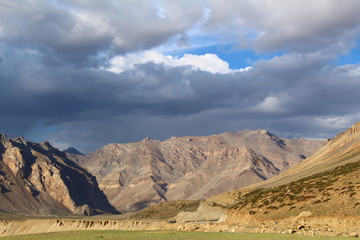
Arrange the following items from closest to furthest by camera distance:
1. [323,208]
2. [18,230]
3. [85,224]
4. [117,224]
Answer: [323,208], [117,224], [85,224], [18,230]

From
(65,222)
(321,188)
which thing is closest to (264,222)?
(321,188)

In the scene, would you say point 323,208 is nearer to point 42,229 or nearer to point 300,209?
point 300,209

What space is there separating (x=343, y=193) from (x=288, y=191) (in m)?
16.7

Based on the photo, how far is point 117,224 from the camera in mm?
135750

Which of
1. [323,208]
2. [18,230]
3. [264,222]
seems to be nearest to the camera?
[323,208]

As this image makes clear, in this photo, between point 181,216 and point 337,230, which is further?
point 181,216

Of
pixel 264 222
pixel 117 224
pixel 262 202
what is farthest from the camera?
pixel 117 224

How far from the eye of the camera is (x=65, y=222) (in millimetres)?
155000

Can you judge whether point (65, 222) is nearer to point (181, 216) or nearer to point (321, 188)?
point (181, 216)

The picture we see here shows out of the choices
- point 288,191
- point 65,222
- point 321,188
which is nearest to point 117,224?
point 65,222

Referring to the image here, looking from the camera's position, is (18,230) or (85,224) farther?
(18,230)

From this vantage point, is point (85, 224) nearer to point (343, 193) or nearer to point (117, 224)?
point (117, 224)

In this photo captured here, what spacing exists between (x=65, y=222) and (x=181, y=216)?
140ft

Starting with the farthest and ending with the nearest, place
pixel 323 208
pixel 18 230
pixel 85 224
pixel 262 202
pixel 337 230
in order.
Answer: pixel 18 230, pixel 85 224, pixel 262 202, pixel 323 208, pixel 337 230
